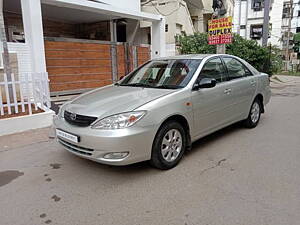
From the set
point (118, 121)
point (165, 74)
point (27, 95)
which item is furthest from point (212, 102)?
point (27, 95)

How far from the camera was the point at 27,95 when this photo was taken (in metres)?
5.30

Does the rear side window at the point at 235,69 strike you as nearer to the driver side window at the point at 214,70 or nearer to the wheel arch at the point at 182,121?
the driver side window at the point at 214,70

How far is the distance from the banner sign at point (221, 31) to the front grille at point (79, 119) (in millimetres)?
7001

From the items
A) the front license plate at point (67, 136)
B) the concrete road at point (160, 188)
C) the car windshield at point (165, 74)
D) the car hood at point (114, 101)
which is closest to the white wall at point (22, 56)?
the concrete road at point (160, 188)

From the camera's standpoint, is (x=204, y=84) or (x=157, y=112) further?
(x=204, y=84)

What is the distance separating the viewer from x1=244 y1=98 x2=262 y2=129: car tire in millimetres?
5117

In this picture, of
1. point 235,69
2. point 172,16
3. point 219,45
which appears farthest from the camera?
point 172,16

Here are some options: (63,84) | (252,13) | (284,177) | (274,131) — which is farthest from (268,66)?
(252,13)

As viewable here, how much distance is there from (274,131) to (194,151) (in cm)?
210

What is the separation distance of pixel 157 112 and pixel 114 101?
61 cm

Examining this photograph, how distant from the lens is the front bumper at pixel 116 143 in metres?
2.80

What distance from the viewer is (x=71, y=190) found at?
288 cm

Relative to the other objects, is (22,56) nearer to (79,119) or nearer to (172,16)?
(79,119)

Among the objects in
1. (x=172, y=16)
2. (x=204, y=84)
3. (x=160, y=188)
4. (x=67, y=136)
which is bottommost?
(x=160, y=188)
